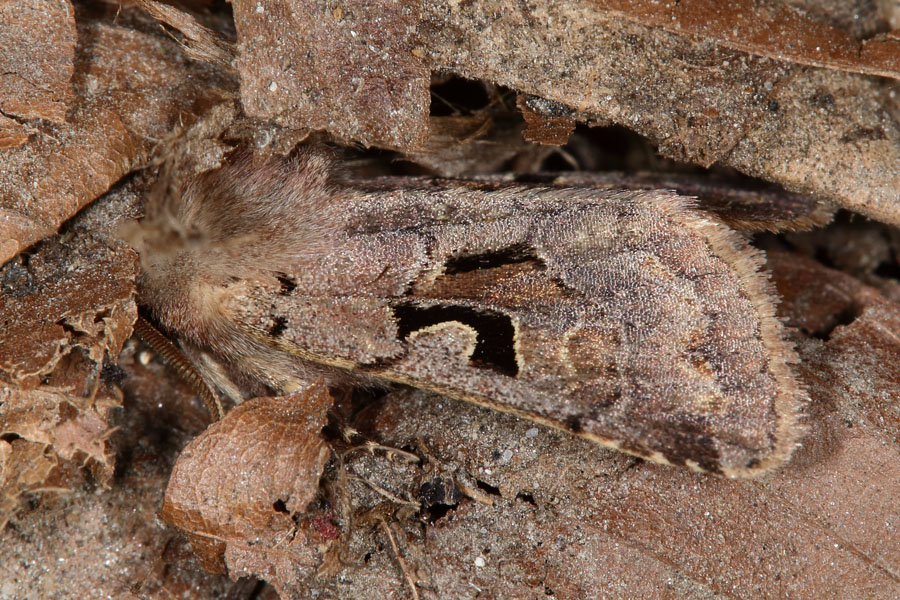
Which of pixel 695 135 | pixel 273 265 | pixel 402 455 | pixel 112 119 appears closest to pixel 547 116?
pixel 695 135

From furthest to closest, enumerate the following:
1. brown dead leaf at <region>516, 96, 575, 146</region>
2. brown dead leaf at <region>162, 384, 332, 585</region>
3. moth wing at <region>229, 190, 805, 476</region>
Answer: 1. brown dead leaf at <region>516, 96, 575, 146</region>
2. brown dead leaf at <region>162, 384, 332, 585</region>
3. moth wing at <region>229, 190, 805, 476</region>

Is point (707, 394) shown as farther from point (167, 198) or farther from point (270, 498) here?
point (167, 198)

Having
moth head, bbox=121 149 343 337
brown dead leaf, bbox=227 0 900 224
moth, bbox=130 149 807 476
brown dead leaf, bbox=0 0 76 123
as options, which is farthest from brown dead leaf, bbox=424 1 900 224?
brown dead leaf, bbox=0 0 76 123

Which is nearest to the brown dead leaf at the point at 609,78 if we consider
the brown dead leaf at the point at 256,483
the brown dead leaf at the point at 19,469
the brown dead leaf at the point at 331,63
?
the brown dead leaf at the point at 331,63

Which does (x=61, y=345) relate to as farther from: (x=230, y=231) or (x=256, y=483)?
(x=256, y=483)

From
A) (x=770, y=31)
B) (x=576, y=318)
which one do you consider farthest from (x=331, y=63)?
(x=770, y=31)

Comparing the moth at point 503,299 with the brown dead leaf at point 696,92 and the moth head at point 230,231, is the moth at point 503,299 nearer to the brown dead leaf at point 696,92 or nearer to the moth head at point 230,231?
the moth head at point 230,231

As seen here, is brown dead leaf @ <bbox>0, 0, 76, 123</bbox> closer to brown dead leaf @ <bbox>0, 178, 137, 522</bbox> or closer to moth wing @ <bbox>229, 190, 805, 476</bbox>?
brown dead leaf @ <bbox>0, 178, 137, 522</bbox>
